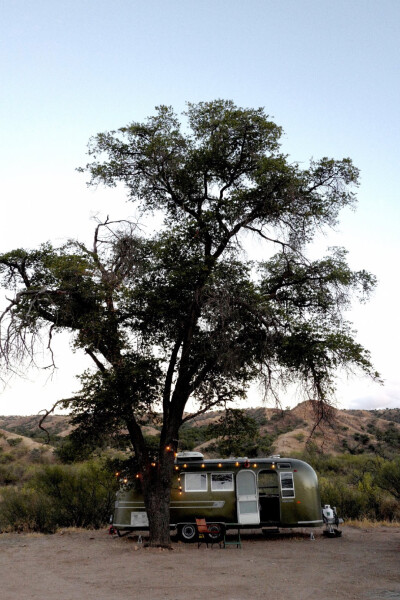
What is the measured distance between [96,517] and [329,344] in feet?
41.2

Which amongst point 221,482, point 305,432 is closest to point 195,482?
point 221,482

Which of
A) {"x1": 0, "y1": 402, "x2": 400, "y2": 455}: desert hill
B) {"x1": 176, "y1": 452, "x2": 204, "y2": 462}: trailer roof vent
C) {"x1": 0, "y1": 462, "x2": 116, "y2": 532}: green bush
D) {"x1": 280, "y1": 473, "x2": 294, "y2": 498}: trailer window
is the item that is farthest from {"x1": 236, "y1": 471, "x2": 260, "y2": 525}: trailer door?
{"x1": 0, "y1": 402, "x2": 400, "y2": 455}: desert hill

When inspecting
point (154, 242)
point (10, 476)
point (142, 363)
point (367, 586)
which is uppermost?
point (154, 242)

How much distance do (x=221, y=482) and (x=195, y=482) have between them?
0.83m

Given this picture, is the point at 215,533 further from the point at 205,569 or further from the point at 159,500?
the point at 205,569

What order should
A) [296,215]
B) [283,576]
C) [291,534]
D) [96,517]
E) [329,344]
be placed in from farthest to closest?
[96,517] < [291,534] < [296,215] < [329,344] < [283,576]

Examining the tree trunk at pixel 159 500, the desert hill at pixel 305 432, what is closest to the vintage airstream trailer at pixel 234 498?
the tree trunk at pixel 159 500

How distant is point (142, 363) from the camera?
1431 centimetres

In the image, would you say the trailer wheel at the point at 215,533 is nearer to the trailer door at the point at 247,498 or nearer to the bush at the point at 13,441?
the trailer door at the point at 247,498

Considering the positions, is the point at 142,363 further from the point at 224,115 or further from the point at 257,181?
the point at 224,115

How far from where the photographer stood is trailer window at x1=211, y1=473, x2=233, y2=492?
16.1 metres

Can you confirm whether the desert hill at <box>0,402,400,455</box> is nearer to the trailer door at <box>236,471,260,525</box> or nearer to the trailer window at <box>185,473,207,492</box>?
the trailer window at <box>185,473,207,492</box>

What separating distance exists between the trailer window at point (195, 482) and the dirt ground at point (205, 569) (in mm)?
1659

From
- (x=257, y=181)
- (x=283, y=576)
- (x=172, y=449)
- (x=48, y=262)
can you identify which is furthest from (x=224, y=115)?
(x=283, y=576)
